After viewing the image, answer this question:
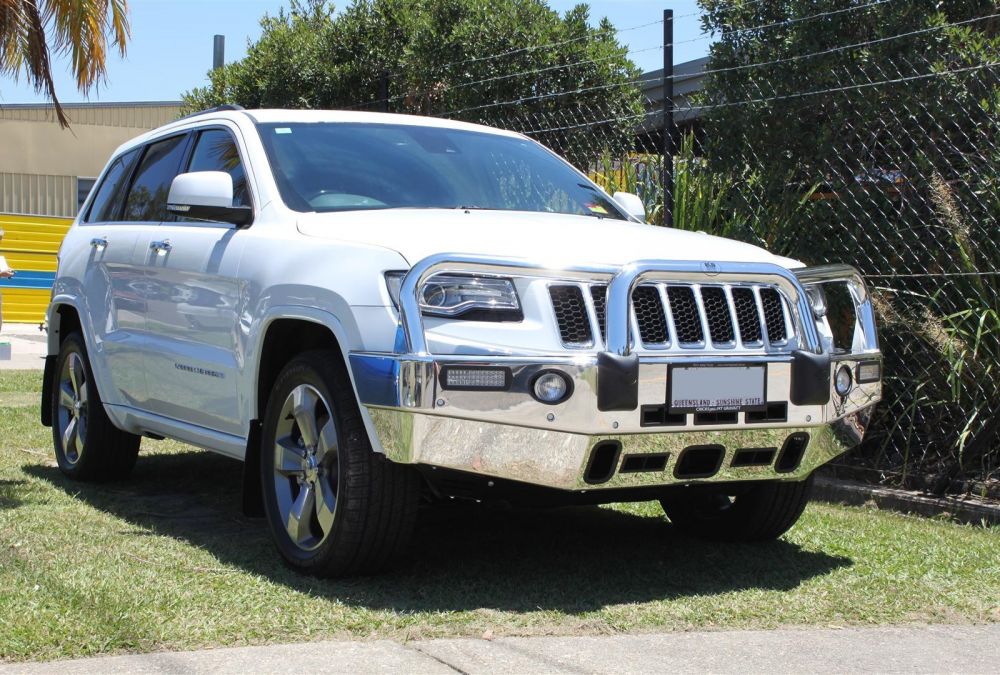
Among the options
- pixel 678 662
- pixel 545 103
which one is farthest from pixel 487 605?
pixel 545 103

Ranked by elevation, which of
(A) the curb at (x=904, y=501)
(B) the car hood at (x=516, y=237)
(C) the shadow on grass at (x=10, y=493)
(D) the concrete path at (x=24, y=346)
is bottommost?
(A) the curb at (x=904, y=501)

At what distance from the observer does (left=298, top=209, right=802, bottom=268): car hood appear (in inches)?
183

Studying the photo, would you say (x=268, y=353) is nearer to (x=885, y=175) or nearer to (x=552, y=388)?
(x=552, y=388)

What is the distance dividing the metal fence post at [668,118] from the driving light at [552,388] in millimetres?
4547

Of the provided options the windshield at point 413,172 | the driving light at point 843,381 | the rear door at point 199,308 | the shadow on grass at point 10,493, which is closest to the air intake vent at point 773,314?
the driving light at point 843,381

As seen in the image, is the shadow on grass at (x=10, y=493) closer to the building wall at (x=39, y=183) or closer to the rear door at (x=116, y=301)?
the rear door at (x=116, y=301)

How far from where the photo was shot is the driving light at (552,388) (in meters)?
4.43

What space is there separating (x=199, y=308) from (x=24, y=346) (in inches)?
540

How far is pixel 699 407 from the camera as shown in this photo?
4.65 m

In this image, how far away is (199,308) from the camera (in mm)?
5809

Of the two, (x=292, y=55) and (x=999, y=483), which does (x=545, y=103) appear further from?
(x=999, y=483)

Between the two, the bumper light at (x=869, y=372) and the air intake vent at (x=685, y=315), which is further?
the bumper light at (x=869, y=372)

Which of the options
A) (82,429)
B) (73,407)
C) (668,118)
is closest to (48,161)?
(668,118)

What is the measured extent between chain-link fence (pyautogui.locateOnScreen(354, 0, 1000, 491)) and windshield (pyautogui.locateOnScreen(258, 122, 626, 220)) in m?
2.19
